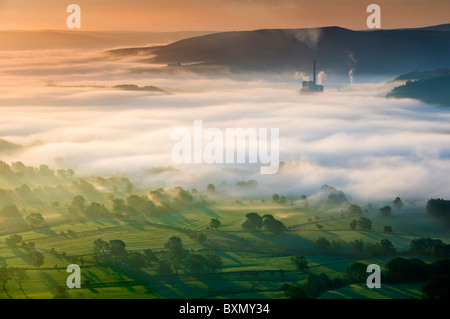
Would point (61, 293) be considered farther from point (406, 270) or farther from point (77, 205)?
point (406, 270)

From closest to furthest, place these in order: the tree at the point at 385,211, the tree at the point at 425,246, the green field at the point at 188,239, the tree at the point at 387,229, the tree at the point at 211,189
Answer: the green field at the point at 188,239, the tree at the point at 425,246, the tree at the point at 387,229, the tree at the point at 385,211, the tree at the point at 211,189

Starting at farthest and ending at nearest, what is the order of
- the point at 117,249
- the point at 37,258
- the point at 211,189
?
1. the point at 211,189
2. the point at 117,249
3. the point at 37,258

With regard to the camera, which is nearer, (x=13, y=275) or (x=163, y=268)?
(x=13, y=275)

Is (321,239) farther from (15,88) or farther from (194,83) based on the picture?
(15,88)

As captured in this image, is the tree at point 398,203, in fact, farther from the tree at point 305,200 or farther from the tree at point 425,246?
the tree at point 305,200

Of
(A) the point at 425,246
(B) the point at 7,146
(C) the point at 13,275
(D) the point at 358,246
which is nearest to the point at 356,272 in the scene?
(D) the point at 358,246

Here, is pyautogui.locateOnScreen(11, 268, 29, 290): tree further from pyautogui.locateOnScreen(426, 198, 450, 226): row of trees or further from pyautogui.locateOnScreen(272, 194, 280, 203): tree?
Result: pyautogui.locateOnScreen(426, 198, 450, 226): row of trees

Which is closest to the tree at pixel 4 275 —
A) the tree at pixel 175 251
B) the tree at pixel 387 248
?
the tree at pixel 175 251
